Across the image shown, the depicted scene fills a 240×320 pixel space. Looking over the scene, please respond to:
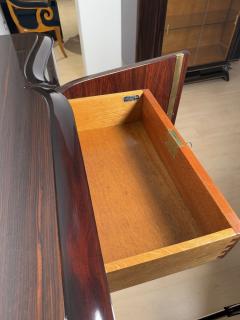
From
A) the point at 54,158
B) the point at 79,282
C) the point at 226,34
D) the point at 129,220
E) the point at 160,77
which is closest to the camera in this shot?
the point at 79,282

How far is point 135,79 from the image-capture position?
2.32 ft

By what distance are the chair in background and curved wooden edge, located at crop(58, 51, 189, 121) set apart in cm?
174

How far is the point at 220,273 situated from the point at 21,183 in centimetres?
99

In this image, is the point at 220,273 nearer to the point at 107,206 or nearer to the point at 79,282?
the point at 107,206

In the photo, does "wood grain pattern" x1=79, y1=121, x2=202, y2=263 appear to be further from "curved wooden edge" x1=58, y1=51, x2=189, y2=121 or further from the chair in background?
the chair in background

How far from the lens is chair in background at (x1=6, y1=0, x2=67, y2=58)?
6.27 feet

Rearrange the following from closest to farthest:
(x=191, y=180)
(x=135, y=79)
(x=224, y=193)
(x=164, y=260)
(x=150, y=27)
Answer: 1. (x=164, y=260)
2. (x=191, y=180)
3. (x=135, y=79)
4. (x=224, y=193)
5. (x=150, y=27)

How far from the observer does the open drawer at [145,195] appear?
41cm

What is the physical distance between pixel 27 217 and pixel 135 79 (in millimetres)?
577

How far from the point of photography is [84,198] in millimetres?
323

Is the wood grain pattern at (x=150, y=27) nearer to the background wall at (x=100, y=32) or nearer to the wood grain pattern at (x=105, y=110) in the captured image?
the background wall at (x=100, y=32)

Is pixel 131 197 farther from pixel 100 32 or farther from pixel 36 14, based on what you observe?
pixel 36 14

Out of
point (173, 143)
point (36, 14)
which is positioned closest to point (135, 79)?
point (173, 143)

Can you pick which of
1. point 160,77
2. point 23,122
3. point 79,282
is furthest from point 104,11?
point 79,282
